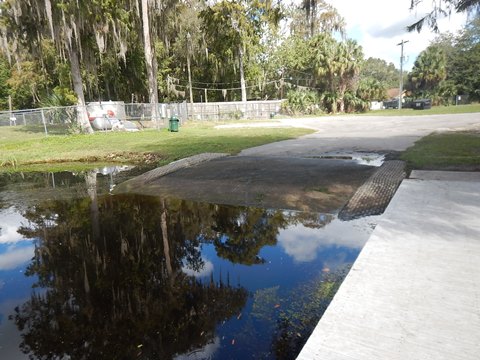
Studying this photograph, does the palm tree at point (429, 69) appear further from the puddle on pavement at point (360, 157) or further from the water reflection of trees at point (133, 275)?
the water reflection of trees at point (133, 275)

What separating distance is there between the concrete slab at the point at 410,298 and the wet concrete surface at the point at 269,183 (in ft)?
6.33

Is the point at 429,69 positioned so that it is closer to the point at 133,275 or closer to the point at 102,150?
the point at 102,150

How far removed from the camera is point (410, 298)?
295 cm

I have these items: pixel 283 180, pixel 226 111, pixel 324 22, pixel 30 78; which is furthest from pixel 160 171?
pixel 324 22

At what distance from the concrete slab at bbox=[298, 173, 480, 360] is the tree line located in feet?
58.2

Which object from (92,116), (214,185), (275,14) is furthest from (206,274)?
(275,14)

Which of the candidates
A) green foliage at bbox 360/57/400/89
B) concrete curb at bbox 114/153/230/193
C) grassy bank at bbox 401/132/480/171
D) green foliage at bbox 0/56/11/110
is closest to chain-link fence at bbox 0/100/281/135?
concrete curb at bbox 114/153/230/193

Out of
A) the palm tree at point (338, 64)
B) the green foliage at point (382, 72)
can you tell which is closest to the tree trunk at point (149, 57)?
the palm tree at point (338, 64)

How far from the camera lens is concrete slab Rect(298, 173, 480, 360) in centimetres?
237

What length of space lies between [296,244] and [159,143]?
39.1 feet

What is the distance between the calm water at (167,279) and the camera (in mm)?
2965

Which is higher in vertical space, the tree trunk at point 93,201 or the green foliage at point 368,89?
the green foliage at point 368,89

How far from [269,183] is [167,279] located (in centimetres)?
417

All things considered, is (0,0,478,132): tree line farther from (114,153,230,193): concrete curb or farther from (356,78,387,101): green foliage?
(114,153,230,193): concrete curb
